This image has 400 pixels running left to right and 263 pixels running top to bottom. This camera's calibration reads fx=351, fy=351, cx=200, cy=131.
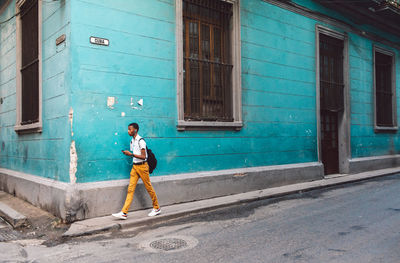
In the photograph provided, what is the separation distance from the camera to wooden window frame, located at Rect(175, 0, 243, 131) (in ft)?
25.2

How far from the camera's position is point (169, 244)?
16.1 ft

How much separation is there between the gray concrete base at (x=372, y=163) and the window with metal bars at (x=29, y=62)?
9.88 meters

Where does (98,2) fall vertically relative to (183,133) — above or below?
above

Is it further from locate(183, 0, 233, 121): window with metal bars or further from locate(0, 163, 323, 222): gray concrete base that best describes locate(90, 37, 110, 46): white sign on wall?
locate(0, 163, 323, 222): gray concrete base

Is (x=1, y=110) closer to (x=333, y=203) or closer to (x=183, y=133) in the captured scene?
(x=183, y=133)

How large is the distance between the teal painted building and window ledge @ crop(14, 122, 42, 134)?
0.24 feet

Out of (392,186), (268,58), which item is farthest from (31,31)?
(392,186)

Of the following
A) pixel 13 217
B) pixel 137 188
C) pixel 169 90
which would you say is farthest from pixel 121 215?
pixel 169 90

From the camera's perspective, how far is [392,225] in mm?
5422

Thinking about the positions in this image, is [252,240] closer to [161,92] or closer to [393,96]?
[161,92]

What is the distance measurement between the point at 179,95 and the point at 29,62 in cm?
387

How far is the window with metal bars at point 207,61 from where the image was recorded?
809 cm

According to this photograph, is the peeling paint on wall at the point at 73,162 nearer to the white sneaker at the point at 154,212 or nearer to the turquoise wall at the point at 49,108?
the turquoise wall at the point at 49,108

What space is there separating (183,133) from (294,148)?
13.0 ft
